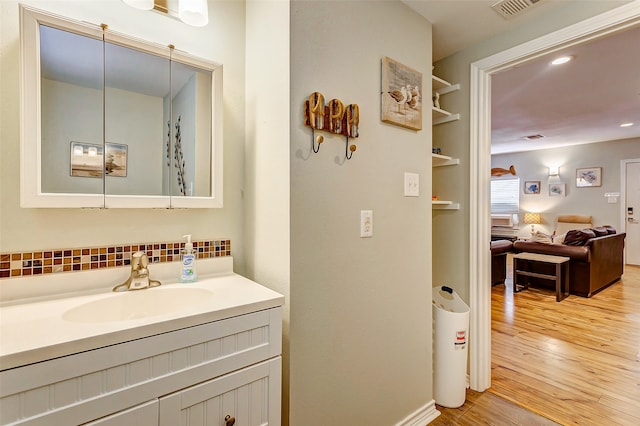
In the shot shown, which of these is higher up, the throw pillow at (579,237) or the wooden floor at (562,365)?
the throw pillow at (579,237)

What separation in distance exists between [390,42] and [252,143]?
877mm

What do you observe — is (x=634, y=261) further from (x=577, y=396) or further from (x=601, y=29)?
(x=601, y=29)

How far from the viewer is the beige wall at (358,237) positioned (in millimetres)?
1247

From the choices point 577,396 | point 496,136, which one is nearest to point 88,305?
point 577,396

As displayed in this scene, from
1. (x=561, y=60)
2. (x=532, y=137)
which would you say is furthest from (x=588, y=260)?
(x=532, y=137)

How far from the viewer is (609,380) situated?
2.14 meters

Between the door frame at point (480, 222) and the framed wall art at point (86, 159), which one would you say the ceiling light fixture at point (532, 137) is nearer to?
the door frame at point (480, 222)

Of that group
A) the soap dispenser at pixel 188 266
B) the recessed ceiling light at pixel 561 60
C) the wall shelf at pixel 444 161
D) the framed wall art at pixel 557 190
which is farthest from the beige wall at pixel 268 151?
the framed wall art at pixel 557 190

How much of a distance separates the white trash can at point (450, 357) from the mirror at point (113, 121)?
4.92ft

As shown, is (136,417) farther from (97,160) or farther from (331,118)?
(331,118)

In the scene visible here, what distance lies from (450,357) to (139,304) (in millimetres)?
1697

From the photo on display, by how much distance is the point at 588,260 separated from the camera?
3955 mm

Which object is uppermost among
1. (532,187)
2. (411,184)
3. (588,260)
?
(532,187)

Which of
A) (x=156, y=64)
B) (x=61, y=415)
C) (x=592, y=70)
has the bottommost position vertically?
(x=61, y=415)
